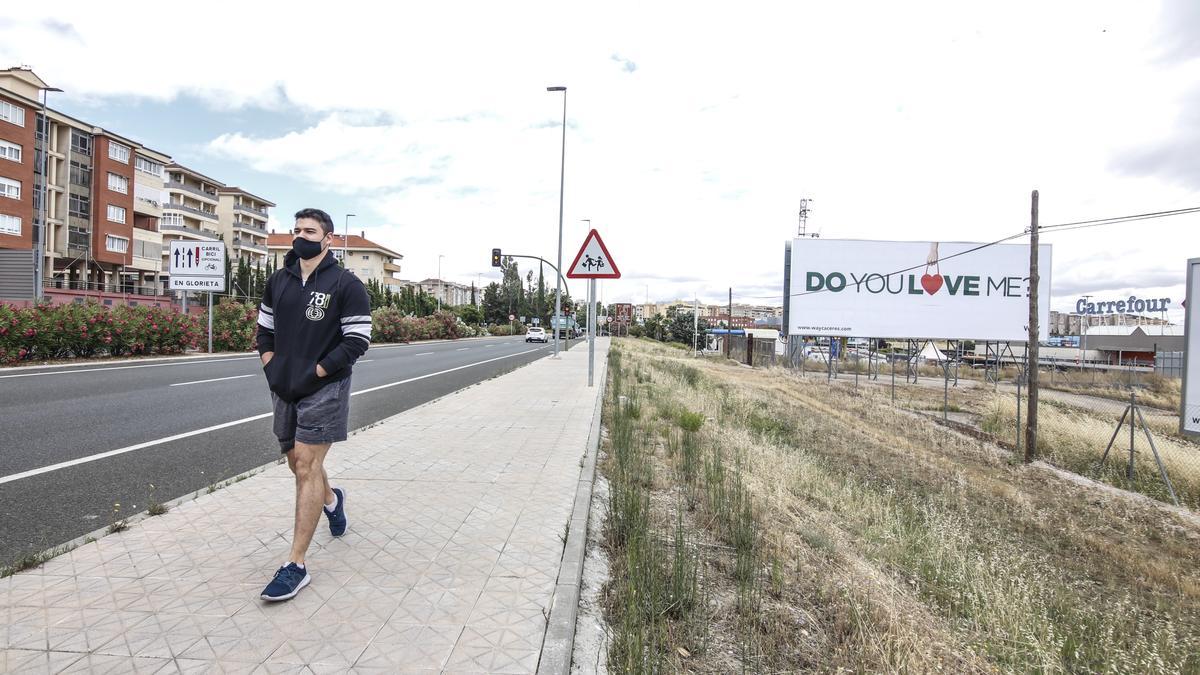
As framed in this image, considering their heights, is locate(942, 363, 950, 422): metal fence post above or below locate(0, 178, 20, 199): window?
below

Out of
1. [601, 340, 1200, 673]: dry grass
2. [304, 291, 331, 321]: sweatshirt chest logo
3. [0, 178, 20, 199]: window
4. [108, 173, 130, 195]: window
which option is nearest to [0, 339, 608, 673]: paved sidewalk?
[601, 340, 1200, 673]: dry grass

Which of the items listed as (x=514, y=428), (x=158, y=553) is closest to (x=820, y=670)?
(x=158, y=553)

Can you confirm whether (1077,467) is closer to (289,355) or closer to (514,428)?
(514,428)

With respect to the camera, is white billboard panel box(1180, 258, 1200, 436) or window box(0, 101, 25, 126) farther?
window box(0, 101, 25, 126)

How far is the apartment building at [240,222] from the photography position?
258ft

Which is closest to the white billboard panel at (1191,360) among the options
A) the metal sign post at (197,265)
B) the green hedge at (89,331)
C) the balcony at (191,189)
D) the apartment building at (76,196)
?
the green hedge at (89,331)

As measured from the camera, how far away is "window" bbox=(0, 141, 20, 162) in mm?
40647

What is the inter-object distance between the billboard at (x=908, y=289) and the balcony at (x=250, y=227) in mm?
72307

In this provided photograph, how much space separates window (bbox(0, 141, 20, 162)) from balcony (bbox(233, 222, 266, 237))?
127ft

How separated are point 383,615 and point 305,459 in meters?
0.85

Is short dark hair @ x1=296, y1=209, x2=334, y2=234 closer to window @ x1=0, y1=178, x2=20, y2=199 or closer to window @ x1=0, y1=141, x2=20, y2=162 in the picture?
window @ x1=0, y1=178, x2=20, y2=199

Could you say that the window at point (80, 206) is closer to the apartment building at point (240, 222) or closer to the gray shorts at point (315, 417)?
the apartment building at point (240, 222)

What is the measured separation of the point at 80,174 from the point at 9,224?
35.4ft

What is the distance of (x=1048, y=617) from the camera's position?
159 inches
